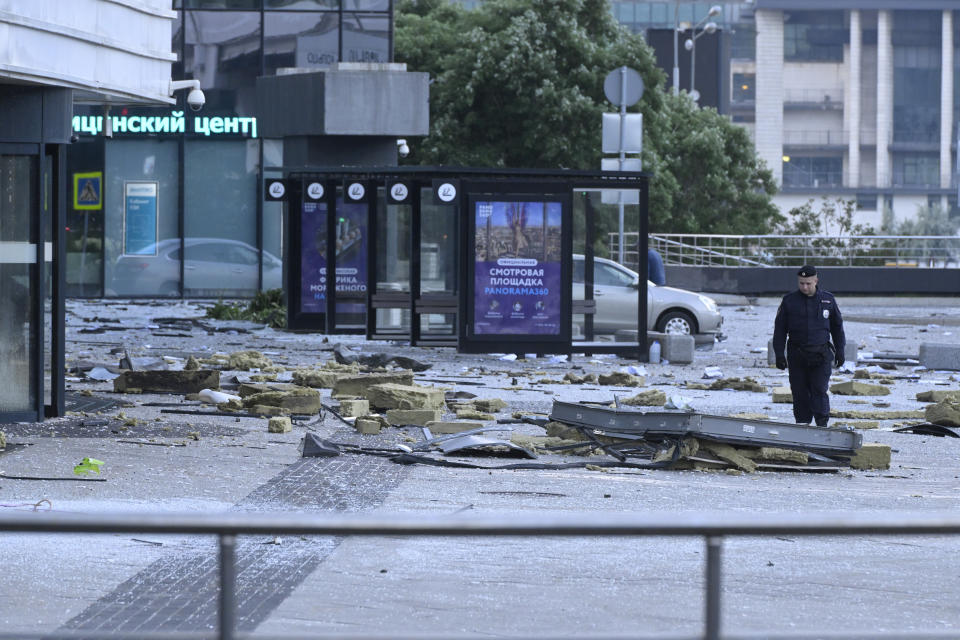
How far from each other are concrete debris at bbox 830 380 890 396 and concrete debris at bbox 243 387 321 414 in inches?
234

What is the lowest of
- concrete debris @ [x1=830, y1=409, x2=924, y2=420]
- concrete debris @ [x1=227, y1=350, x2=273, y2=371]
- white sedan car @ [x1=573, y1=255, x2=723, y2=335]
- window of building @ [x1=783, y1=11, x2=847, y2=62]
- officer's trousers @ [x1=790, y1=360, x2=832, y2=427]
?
concrete debris @ [x1=830, y1=409, x2=924, y2=420]

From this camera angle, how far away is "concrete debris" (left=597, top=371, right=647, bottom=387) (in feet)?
58.6

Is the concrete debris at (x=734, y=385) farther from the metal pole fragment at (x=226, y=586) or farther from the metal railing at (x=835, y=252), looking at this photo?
the metal railing at (x=835, y=252)

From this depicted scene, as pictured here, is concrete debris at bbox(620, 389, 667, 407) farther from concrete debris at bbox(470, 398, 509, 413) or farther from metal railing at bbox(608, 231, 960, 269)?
metal railing at bbox(608, 231, 960, 269)

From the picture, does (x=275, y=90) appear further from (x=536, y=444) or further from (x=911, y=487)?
(x=911, y=487)

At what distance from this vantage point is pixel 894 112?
116188mm

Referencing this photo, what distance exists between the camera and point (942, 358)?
2045 centimetres

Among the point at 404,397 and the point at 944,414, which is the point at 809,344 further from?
the point at 404,397

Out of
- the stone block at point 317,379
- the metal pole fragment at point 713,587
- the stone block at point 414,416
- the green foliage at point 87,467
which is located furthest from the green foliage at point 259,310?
the metal pole fragment at point 713,587

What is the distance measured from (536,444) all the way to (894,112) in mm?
108838

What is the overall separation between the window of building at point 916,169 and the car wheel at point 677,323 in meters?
96.9

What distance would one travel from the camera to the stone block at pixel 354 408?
13.9 meters

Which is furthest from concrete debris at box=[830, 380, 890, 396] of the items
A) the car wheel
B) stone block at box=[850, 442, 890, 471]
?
the car wheel

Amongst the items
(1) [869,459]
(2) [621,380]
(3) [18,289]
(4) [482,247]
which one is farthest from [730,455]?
(4) [482,247]
